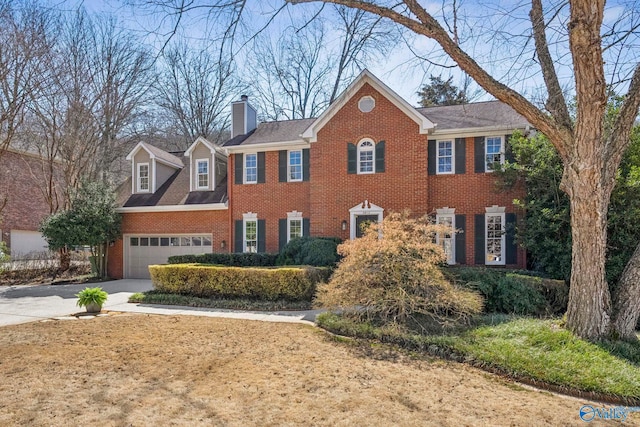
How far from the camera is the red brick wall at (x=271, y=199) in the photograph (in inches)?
579

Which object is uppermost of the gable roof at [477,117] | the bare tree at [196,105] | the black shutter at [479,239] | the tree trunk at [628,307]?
the bare tree at [196,105]

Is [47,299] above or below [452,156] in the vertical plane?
below

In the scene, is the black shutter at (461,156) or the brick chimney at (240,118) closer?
the black shutter at (461,156)

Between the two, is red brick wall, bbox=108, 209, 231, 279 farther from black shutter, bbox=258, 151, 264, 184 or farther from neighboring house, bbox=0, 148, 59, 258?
neighboring house, bbox=0, 148, 59, 258

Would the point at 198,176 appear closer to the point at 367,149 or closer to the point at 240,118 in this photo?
the point at 240,118

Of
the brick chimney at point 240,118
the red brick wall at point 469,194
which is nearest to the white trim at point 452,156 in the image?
the red brick wall at point 469,194

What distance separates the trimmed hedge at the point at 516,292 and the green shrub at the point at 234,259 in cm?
698

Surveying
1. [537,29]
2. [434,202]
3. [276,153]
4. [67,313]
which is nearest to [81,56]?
[276,153]

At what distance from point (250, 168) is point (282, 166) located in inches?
57.8

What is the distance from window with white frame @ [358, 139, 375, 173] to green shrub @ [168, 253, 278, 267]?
4607 millimetres

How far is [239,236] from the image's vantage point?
50.1 feet

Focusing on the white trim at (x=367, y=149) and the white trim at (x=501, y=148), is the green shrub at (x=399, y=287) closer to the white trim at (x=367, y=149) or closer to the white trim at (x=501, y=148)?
the white trim at (x=367, y=149)

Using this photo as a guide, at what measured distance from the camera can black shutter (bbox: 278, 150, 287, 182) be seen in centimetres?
1493

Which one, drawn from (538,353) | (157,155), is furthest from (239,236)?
A: (538,353)
